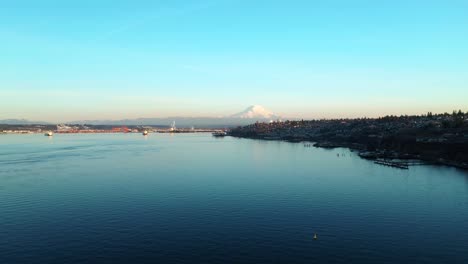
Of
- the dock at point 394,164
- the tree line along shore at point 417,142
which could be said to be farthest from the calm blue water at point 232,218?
the tree line along shore at point 417,142

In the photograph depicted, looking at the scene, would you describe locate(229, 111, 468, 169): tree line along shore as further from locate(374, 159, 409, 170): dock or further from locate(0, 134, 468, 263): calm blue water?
locate(0, 134, 468, 263): calm blue water

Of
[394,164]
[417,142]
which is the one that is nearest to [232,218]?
[394,164]

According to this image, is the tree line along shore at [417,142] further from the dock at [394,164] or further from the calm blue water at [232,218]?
the calm blue water at [232,218]

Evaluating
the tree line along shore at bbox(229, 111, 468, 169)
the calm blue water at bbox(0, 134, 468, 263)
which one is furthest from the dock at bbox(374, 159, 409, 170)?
the calm blue water at bbox(0, 134, 468, 263)

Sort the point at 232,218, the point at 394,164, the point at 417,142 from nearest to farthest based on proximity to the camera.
Result: 1. the point at 232,218
2. the point at 394,164
3. the point at 417,142

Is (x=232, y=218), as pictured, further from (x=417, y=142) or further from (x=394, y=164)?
(x=417, y=142)

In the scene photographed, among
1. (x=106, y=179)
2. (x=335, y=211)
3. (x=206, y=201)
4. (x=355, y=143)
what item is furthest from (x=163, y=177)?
(x=355, y=143)

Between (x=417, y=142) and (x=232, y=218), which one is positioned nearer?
(x=232, y=218)

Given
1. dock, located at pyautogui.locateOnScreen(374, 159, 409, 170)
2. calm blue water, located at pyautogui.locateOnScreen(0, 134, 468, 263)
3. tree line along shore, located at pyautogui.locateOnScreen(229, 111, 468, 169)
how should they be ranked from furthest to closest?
tree line along shore, located at pyautogui.locateOnScreen(229, 111, 468, 169)
dock, located at pyautogui.locateOnScreen(374, 159, 409, 170)
calm blue water, located at pyautogui.locateOnScreen(0, 134, 468, 263)

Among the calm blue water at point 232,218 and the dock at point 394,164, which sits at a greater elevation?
the dock at point 394,164
